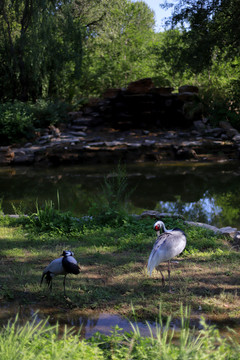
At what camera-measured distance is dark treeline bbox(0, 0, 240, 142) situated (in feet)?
47.3

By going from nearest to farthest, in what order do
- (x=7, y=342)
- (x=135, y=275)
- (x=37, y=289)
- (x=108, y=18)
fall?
(x=7, y=342)
(x=37, y=289)
(x=135, y=275)
(x=108, y=18)

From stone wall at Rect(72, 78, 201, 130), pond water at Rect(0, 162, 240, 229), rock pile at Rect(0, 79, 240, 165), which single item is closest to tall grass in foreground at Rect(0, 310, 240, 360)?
pond water at Rect(0, 162, 240, 229)

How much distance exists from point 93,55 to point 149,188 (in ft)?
44.7

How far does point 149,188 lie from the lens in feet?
32.9

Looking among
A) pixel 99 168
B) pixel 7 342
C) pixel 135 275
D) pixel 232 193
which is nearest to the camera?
pixel 7 342

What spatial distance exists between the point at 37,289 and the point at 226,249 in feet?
8.20

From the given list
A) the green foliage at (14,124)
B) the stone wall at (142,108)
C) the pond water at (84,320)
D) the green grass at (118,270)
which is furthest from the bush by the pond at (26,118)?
the pond water at (84,320)

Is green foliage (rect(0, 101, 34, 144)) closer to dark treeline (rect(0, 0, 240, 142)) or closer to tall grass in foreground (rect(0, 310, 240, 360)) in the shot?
dark treeline (rect(0, 0, 240, 142))

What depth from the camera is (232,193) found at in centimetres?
936

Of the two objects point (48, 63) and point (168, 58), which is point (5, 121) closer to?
point (48, 63)

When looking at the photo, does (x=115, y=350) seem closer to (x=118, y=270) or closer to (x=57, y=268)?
(x=57, y=268)

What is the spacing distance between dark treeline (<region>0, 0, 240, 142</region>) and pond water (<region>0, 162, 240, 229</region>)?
4.16 meters

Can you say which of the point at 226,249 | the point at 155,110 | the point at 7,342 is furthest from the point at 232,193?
the point at 155,110

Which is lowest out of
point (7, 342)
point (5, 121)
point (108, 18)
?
point (7, 342)
